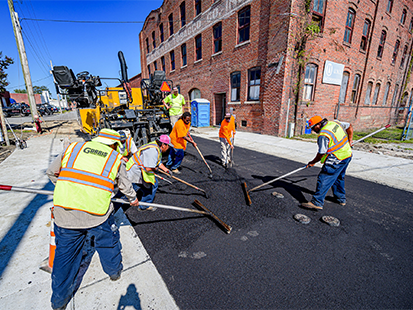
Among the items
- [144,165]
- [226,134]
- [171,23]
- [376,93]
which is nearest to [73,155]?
[144,165]

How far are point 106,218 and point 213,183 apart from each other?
290 cm

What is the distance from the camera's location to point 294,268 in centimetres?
220

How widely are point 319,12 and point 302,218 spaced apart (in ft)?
38.3

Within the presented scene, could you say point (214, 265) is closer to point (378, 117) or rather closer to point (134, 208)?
point (134, 208)

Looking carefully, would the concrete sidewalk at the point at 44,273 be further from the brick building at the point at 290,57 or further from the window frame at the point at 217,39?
the window frame at the point at 217,39

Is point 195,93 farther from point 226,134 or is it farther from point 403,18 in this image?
point 403,18

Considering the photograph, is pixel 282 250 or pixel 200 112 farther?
pixel 200 112

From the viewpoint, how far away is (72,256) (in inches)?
72.9

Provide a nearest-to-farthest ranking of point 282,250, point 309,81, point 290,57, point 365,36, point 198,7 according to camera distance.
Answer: point 282,250
point 290,57
point 309,81
point 365,36
point 198,7

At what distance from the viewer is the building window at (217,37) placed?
1320 cm

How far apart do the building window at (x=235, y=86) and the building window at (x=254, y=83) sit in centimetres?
92

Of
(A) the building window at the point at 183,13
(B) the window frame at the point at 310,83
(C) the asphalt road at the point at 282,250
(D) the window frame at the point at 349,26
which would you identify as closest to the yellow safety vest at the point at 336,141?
(C) the asphalt road at the point at 282,250

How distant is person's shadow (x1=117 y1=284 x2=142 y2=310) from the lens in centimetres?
178

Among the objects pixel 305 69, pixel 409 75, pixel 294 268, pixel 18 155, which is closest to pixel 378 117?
pixel 409 75
